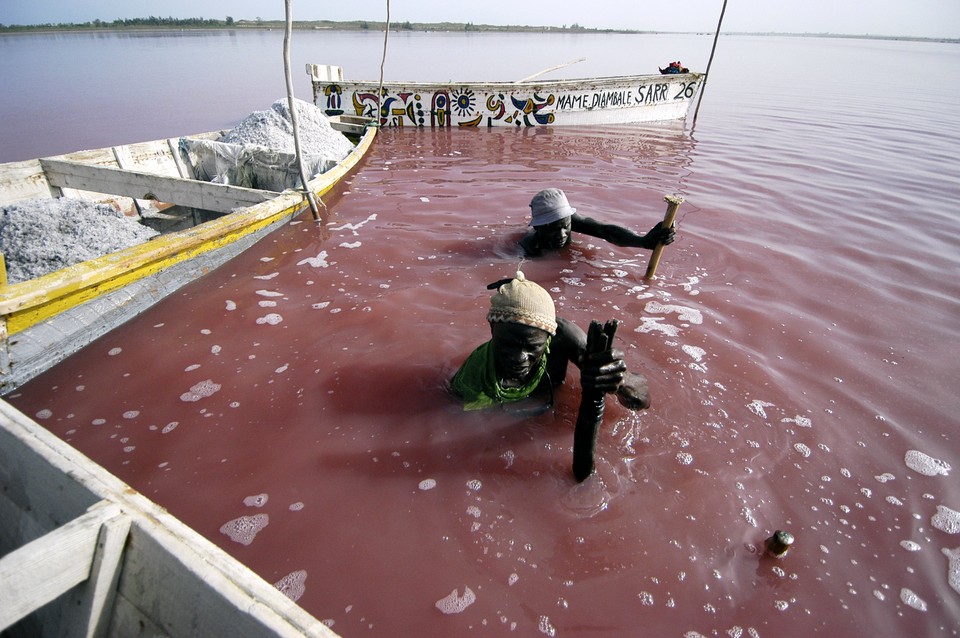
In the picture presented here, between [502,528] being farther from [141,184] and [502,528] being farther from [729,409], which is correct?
[141,184]

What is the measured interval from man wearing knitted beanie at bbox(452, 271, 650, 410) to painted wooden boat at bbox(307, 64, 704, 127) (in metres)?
10.5

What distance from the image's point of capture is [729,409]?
2973 mm

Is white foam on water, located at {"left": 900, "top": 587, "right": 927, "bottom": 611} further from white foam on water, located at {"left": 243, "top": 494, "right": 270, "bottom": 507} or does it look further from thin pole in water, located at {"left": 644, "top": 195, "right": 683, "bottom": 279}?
white foam on water, located at {"left": 243, "top": 494, "right": 270, "bottom": 507}

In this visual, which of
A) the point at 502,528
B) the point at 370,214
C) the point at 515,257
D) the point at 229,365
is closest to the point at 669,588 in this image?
the point at 502,528

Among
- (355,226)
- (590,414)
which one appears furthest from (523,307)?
(355,226)

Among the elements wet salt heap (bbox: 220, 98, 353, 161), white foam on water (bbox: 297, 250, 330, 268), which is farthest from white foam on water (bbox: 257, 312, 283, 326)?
wet salt heap (bbox: 220, 98, 353, 161)

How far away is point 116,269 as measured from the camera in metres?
3.29

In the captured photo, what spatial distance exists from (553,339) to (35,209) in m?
4.67

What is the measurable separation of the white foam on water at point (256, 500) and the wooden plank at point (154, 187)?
3.71 metres

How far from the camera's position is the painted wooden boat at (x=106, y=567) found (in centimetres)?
125

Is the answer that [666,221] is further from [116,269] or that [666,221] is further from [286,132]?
[286,132]

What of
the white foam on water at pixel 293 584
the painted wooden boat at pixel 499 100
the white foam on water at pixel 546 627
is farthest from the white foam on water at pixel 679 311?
the painted wooden boat at pixel 499 100

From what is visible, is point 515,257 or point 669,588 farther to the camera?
point 515,257

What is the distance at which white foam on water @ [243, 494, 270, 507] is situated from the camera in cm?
234
